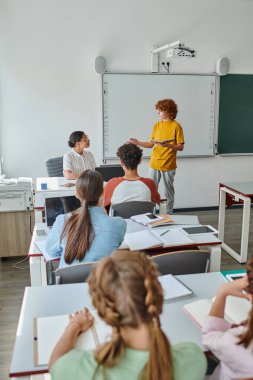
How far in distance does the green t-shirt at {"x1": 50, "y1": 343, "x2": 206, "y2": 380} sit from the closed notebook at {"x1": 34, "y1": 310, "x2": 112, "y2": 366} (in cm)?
24

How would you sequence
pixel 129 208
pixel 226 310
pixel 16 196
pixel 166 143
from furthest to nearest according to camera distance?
1. pixel 166 143
2. pixel 16 196
3. pixel 129 208
4. pixel 226 310

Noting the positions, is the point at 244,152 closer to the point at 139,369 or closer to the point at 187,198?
the point at 187,198

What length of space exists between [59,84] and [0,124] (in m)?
0.97

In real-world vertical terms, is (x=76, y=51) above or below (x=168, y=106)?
above

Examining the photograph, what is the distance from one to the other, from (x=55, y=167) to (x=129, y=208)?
1916mm

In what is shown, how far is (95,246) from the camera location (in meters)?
2.09

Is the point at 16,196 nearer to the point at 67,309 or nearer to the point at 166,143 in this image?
the point at 166,143

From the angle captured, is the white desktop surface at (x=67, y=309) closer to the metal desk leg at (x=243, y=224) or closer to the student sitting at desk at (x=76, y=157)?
the metal desk leg at (x=243, y=224)

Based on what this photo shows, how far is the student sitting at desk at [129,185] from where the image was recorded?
3174mm

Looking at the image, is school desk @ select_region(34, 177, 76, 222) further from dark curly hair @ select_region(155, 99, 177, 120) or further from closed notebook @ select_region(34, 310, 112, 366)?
closed notebook @ select_region(34, 310, 112, 366)

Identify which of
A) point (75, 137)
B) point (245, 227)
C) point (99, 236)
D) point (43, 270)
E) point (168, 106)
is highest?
point (168, 106)

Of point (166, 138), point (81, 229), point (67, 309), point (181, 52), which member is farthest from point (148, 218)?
point (181, 52)

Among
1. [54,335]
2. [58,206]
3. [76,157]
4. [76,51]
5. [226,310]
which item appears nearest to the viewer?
[54,335]

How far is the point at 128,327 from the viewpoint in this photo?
101 centimetres
